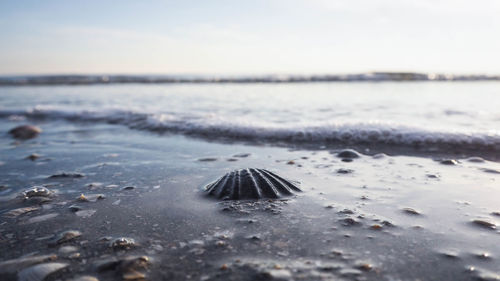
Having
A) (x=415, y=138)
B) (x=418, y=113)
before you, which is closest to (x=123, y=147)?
(x=415, y=138)

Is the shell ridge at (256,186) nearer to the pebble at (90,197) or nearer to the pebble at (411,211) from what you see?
the pebble at (411,211)

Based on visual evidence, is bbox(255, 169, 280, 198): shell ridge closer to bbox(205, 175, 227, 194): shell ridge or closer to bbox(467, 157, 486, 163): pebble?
bbox(205, 175, 227, 194): shell ridge

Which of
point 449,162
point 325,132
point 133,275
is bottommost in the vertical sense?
point 133,275

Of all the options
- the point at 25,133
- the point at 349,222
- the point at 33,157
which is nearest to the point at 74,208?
the point at 349,222

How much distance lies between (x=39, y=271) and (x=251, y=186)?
1562mm

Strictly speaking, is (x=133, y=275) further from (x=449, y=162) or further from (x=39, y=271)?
(x=449, y=162)

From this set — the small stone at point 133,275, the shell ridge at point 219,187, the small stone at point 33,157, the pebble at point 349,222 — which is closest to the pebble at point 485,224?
the pebble at point 349,222

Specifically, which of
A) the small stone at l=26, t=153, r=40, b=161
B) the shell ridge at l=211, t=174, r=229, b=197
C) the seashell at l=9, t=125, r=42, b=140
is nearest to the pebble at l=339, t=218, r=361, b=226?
the shell ridge at l=211, t=174, r=229, b=197

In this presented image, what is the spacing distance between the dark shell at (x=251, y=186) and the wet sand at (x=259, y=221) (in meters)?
0.10

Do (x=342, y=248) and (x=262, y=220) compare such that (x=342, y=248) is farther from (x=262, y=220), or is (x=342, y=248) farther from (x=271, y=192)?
Answer: (x=271, y=192)

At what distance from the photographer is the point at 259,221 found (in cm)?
236

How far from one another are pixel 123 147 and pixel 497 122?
659 centimetres

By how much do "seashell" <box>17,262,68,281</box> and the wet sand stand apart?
0.03 m

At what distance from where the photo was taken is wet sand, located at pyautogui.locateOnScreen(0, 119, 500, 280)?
70.6 inches
